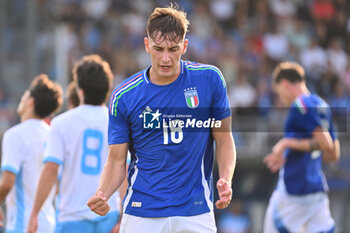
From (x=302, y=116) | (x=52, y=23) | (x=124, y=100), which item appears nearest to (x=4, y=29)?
(x=52, y=23)

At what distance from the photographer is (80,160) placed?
568cm

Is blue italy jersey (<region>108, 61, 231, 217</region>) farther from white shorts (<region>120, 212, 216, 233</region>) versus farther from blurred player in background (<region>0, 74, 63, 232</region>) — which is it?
blurred player in background (<region>0, 74, 63, 232</region>)

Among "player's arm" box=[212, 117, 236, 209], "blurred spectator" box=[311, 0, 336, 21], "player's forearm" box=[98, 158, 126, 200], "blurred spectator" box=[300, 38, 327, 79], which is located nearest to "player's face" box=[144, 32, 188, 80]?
"player's arm" box=[212, 117, 236, 209]

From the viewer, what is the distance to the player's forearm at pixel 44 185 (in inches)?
220

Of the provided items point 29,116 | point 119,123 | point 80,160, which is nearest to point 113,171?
point 119,123

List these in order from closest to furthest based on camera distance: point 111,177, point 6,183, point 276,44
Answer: point 111,177, point 6,183, point 276,44

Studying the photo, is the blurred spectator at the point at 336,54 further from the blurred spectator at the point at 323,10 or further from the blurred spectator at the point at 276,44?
the blurred spectator at the point at 276,44

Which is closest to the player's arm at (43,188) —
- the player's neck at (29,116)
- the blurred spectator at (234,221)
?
the player's neck at (29,116)

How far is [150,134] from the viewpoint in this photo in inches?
172

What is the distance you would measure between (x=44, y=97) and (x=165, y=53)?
2.38 m

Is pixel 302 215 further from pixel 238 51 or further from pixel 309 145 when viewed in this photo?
pixel 238 51

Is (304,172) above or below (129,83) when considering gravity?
below

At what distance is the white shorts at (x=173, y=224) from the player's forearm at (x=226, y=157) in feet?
0.97

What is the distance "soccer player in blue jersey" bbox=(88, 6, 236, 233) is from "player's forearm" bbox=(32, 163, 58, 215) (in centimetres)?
137
